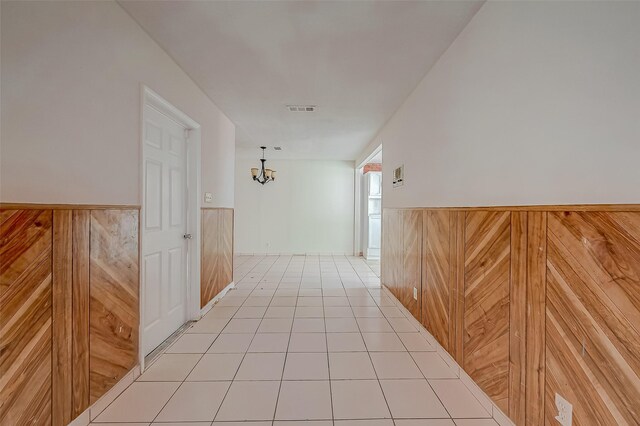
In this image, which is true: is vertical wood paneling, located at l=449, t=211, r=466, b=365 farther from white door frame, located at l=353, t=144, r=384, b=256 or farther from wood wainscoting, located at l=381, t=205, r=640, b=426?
white door frame, located at l=353, t=144, r=384, b=256

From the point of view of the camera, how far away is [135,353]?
1987 millimetres

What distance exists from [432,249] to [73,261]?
256cm

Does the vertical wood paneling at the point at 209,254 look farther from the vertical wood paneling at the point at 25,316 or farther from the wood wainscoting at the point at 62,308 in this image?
the vertical wood paneling at the point at 25,316

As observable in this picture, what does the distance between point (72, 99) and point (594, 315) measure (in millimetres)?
2664

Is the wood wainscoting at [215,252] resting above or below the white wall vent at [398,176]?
below

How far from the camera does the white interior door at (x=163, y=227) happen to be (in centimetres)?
230

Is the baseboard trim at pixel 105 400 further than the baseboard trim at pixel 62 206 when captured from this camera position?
Yes

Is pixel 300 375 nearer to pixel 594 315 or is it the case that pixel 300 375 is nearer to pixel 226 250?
pixel 594 315

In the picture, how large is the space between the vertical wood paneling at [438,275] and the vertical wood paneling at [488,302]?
26 centimetres

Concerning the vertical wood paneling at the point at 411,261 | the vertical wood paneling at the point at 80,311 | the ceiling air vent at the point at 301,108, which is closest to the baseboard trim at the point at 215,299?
the vertical wood paneling at the point at 80,311

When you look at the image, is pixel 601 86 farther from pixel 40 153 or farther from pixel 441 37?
pixel 40 153

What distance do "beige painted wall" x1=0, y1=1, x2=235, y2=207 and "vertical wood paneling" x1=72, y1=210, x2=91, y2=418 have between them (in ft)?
0.55

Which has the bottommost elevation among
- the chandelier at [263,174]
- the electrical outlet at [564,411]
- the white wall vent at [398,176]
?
the electrical outlet at [564,411]

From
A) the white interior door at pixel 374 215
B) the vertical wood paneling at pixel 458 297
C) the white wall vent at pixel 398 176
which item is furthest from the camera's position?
the white interior door at pixel 374 215
